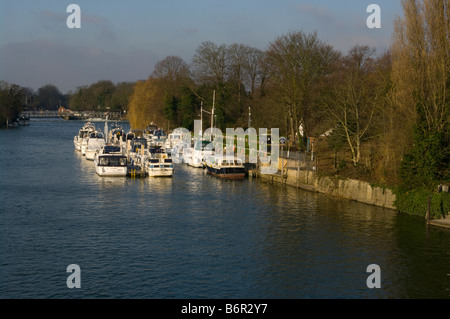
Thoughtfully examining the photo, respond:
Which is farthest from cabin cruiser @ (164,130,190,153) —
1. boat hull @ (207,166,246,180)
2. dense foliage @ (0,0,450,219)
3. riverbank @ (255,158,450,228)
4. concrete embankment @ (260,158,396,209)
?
concrete embankment @ (260,158,396,209)

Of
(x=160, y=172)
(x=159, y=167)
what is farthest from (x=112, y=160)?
(x=160, y=172)

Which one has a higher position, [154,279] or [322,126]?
[322,126]

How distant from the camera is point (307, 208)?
3141cm

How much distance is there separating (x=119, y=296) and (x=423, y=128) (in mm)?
18252

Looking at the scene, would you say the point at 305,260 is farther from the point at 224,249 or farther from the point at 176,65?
the point at 176,65

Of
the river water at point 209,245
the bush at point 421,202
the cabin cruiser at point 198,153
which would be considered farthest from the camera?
the cabin cruiser at point 198,153

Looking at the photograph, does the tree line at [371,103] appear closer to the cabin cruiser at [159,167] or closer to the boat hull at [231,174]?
the boat hull at [231,174]

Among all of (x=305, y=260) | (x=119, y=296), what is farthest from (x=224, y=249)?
(x=119, y=296)

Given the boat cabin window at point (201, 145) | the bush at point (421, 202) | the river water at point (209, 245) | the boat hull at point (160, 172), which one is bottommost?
the river water at point (209, 245)

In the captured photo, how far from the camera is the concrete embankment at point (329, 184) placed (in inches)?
1219

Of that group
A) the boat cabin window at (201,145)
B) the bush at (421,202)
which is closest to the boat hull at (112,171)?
the boat cabin window at (201,145)

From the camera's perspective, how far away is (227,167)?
140ft

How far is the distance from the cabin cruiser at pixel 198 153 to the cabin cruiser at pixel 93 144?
9.92 meters

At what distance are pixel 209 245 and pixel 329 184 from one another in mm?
13743
